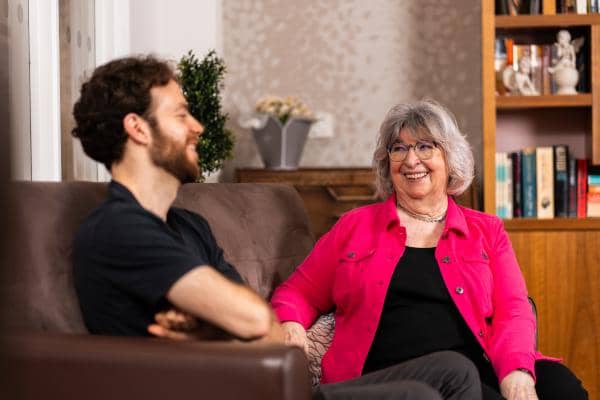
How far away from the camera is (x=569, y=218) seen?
326 centimetres

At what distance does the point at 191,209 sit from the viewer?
6.60ft

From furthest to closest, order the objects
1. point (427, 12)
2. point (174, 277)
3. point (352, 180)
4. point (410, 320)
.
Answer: point (427, 12), point (352, 180), point (410, 320), point (174, 277)

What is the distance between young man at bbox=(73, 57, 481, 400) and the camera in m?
1.28

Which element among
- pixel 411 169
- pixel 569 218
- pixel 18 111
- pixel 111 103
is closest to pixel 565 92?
pixel 569 218

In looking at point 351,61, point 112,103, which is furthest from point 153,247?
point 351,61

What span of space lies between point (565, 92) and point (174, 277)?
2529 mm

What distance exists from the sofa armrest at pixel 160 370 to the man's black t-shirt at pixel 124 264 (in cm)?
10

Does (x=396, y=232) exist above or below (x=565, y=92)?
below

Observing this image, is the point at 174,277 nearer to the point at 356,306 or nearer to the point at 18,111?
the point at 356,306

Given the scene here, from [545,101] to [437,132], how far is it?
4.67 ft

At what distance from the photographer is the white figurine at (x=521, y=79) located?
3.34m

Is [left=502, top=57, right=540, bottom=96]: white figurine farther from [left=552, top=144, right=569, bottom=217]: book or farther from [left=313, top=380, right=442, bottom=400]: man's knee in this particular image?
[left=313, top=380, right=442, bottom=400]: man's knee

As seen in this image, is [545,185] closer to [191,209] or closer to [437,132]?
[437,132]

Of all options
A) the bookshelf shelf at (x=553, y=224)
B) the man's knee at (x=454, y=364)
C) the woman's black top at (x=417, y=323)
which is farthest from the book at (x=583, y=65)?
the man's knee at (x=454, y=364)
